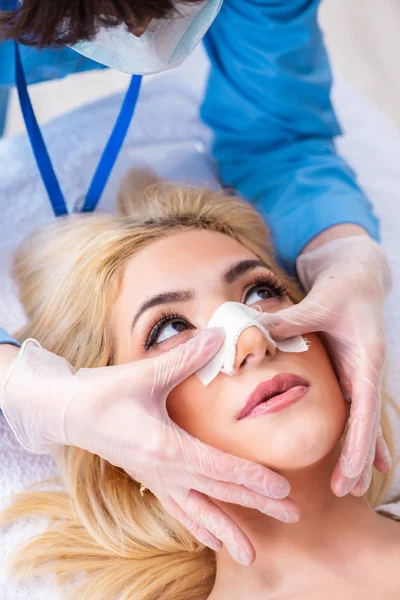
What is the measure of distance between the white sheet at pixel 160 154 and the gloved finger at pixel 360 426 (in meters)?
0.50

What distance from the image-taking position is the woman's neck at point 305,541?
1277 mm

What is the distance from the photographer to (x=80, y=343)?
57.5 inches

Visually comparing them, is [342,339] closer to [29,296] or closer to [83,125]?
[29,296]

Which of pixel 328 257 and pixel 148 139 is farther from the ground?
pixel 328 257

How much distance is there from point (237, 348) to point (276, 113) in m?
0.96

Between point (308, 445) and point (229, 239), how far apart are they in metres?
0.50

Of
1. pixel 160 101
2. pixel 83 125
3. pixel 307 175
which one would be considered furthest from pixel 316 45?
pixel 83 125

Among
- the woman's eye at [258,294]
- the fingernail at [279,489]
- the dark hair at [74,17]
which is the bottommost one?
the fingernail at [279,489]

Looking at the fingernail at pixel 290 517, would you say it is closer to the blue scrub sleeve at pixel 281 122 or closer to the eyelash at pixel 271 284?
the eyelash at pixel 271 284

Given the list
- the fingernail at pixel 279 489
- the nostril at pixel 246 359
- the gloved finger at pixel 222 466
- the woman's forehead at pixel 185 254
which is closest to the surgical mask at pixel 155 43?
the woman's forehead at pixel 185 254

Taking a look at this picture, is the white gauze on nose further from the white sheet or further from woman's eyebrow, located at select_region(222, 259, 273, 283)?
the white sheet

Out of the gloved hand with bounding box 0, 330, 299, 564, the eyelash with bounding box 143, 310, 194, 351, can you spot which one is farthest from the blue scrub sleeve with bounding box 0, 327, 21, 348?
the eyelash with bounding box 143, 310, 194, 351

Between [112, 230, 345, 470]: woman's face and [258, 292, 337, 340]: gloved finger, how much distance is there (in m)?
0.03

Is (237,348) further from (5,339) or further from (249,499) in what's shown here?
(5,339)
